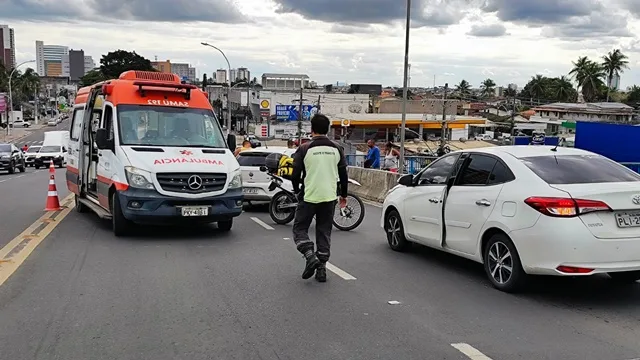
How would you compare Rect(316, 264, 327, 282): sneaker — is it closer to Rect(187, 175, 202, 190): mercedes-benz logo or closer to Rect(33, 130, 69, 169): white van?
Rect(187, 175, 202, 190): mercedes-benz logo

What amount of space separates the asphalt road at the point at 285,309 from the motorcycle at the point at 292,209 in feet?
8.18

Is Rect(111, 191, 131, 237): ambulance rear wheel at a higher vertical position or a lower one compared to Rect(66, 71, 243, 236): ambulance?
lower

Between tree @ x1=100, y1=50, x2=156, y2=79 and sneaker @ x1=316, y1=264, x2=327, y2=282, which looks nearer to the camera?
sneaker @ x1=316, y1=264, x2=327, y2=282

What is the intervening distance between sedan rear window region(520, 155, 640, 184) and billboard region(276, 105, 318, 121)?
2645 inches

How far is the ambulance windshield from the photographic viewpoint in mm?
11148

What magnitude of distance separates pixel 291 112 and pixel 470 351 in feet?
237

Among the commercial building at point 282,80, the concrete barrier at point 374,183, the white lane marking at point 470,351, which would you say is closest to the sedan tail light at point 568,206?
the white lane marking at point 470,351

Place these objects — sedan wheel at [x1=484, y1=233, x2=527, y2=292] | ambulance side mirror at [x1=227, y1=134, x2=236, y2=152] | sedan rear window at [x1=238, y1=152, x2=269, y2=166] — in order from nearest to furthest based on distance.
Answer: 1. sedan wheel at [x1=484, y1=233, x2=527, y2=292]
2. ambulance side mirror at [x1=227, y1=134, x2=236, y2=152]
3. sedan rear window at [x1=238, y1=152, x2=269, y2=166]

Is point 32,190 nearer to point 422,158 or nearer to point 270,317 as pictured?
point 422,158

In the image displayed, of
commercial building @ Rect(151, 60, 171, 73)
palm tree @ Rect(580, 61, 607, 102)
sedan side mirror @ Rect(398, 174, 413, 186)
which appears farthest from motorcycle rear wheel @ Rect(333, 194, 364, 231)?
commercial building @ Rect(151, 60, 171, 73)

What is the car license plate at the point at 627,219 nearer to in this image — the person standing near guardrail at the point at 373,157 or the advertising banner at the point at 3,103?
the person standing near guardrail at the point at 373,157

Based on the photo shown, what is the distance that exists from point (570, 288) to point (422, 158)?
18188 millimetres

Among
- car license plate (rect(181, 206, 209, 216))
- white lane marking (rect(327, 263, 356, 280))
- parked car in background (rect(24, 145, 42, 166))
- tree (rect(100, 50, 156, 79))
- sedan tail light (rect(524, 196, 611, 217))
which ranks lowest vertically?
parked car in background (rect(24, 145, 42, 166))

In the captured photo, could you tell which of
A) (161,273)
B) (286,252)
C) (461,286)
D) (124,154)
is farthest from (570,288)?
(124,154)
